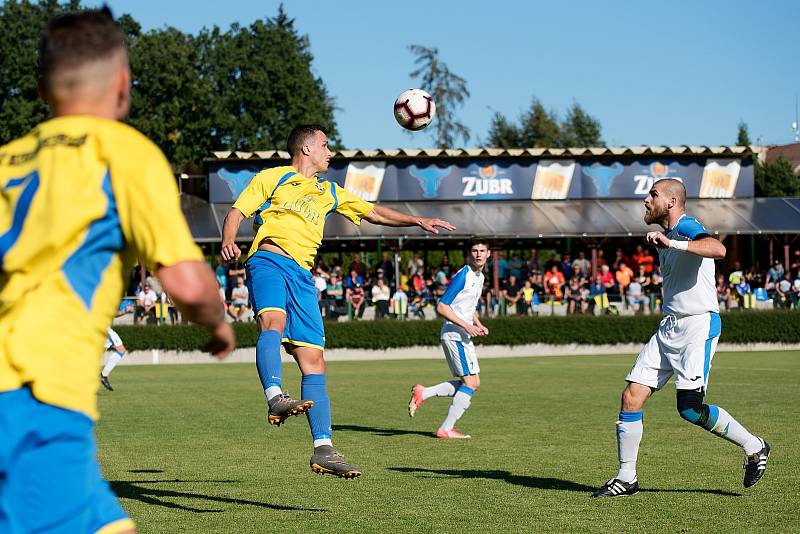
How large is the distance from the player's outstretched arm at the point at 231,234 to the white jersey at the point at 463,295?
17.9 ft

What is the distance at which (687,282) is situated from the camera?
27.5 ft

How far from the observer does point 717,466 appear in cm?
947

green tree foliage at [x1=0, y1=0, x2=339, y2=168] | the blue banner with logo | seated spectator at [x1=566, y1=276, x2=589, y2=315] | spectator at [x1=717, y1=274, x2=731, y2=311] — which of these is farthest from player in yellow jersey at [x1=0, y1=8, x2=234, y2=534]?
green tree foliage at [x1=0, y1=0, x2=339, y2=168]

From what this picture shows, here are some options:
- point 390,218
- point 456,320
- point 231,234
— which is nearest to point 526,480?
point 390,218

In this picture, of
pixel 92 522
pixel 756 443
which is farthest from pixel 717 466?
pixel 92 522

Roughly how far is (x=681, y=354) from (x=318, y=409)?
266 cm

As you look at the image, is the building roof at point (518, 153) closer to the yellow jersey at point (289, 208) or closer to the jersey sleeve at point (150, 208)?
the yellow jersey at point (289, 208)

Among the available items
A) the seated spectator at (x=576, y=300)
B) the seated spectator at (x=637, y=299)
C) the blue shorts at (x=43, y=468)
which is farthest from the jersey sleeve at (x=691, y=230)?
the seated spectator at (x=637, y=299)

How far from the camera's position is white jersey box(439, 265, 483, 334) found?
13141 millimetres

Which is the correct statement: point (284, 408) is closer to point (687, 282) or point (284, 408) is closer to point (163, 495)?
point (163, 495)

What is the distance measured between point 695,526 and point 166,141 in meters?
63.3

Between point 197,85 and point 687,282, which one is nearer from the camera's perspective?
point 687,282

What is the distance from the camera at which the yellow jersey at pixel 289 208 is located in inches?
318

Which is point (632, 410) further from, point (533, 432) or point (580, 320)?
point (580, 320)
